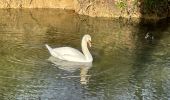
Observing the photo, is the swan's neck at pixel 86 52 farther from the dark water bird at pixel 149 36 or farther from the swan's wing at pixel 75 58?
the dark water bird at pixel 149 36

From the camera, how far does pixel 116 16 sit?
1032 inches

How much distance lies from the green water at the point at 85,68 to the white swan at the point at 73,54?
30 centimetres

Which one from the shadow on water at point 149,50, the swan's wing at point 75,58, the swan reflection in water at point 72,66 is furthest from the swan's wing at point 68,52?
the shadow on water at point 149,50

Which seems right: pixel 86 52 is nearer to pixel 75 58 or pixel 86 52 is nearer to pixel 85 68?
pixel 75 58

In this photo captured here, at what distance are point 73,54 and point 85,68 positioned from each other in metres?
0.90

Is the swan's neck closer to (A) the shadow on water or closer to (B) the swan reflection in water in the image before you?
(B) the swan reflection in water

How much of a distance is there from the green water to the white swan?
30 centimetres

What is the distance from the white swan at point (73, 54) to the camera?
59.1 feet

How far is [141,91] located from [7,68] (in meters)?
4.06

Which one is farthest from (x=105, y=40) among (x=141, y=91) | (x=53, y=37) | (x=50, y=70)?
(x=141, y=91)

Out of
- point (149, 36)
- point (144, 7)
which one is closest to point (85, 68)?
point (149, 36)

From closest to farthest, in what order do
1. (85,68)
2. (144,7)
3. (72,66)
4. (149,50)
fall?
(85,68), (72,66), (149,50), (144,7)

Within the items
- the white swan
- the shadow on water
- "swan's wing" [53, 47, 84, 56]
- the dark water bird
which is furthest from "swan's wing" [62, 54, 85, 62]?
the dark water bird

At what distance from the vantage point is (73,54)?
18.1m
